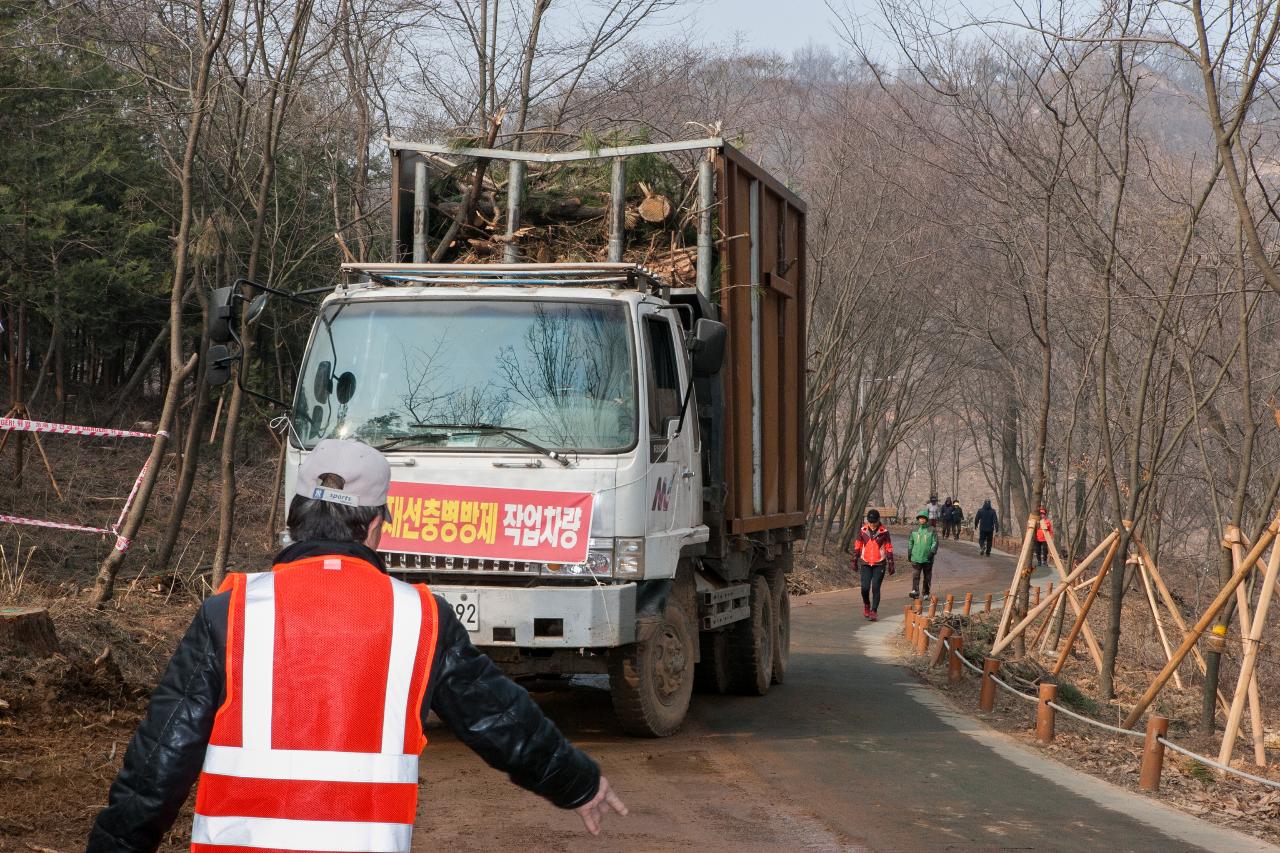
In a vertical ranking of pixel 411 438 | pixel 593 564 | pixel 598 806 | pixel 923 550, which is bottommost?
pixel 923 550

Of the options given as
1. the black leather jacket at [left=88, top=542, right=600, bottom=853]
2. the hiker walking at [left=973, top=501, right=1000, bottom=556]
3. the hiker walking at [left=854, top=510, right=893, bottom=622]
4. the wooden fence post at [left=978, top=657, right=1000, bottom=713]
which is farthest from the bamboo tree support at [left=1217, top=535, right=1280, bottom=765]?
the hiker walking at [left=973, top=501, right=1000, bottom=556]

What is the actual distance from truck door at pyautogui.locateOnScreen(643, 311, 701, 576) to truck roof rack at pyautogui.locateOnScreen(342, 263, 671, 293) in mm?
306

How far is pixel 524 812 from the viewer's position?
6543 millimetres

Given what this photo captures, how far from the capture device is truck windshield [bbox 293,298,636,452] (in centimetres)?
810

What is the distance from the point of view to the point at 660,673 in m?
8.62

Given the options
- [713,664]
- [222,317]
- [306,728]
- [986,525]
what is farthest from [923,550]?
[306,728]

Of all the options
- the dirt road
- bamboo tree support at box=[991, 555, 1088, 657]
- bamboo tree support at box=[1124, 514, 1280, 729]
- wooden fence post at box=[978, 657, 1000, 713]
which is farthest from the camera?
bamboo tree support at box=[991, 555, 1088, 657]

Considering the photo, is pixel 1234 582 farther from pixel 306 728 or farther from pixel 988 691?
pixel 306 728

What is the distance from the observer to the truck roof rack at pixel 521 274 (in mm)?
8484

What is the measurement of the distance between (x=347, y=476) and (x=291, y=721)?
52 cm

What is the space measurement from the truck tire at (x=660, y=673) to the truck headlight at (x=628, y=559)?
0.57 metres

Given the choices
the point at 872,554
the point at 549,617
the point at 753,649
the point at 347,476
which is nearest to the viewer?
the point at 347,476

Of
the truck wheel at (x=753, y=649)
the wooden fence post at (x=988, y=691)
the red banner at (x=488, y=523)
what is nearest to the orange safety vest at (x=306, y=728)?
the red banner at (x=488, y=523)

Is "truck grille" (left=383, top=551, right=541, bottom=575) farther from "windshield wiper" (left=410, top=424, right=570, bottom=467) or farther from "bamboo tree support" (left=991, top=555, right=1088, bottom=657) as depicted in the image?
"bamboo tree support" (left=991, top=555, right=1088, bottom=657)
